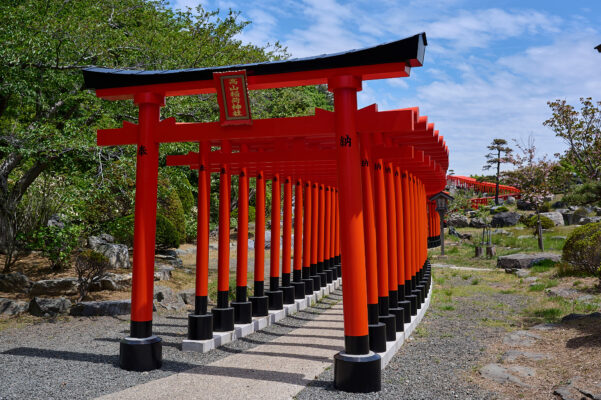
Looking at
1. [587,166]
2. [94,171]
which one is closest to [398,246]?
[94,171]

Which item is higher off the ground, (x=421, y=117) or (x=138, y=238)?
(x=421, y=117)

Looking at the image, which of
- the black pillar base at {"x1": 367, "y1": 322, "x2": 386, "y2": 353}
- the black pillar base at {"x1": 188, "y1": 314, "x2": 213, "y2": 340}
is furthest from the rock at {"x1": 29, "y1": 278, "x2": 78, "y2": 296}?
the black pillar base at {"x1": 367, "y1": 322, "x2": 386, "y2": 353}

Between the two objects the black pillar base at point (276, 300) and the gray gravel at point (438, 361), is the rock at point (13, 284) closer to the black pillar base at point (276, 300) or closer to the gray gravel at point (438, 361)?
the black pillar base at point (276, 300)

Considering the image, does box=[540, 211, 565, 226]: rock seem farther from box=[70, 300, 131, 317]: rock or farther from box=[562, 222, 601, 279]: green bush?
box=[70, 300, 131, 317]: rock

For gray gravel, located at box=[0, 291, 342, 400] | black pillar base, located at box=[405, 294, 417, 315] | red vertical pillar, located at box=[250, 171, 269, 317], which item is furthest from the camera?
red vertical pillar, located at box=[250, 171, 269, 317]

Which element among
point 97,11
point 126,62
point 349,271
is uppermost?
point 97,11

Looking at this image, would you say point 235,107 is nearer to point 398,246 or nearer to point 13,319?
point 398,246

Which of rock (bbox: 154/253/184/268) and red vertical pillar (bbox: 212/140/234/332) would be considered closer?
red vertical pillar (bbox: 212/140/234/332)

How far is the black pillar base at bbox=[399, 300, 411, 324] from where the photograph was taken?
878 centimetres

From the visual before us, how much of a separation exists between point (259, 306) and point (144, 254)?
385cm

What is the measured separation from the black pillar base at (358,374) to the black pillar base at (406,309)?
324 cm

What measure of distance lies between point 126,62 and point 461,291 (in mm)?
11012

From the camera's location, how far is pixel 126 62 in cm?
1236

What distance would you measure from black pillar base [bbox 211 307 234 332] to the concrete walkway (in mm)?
742
